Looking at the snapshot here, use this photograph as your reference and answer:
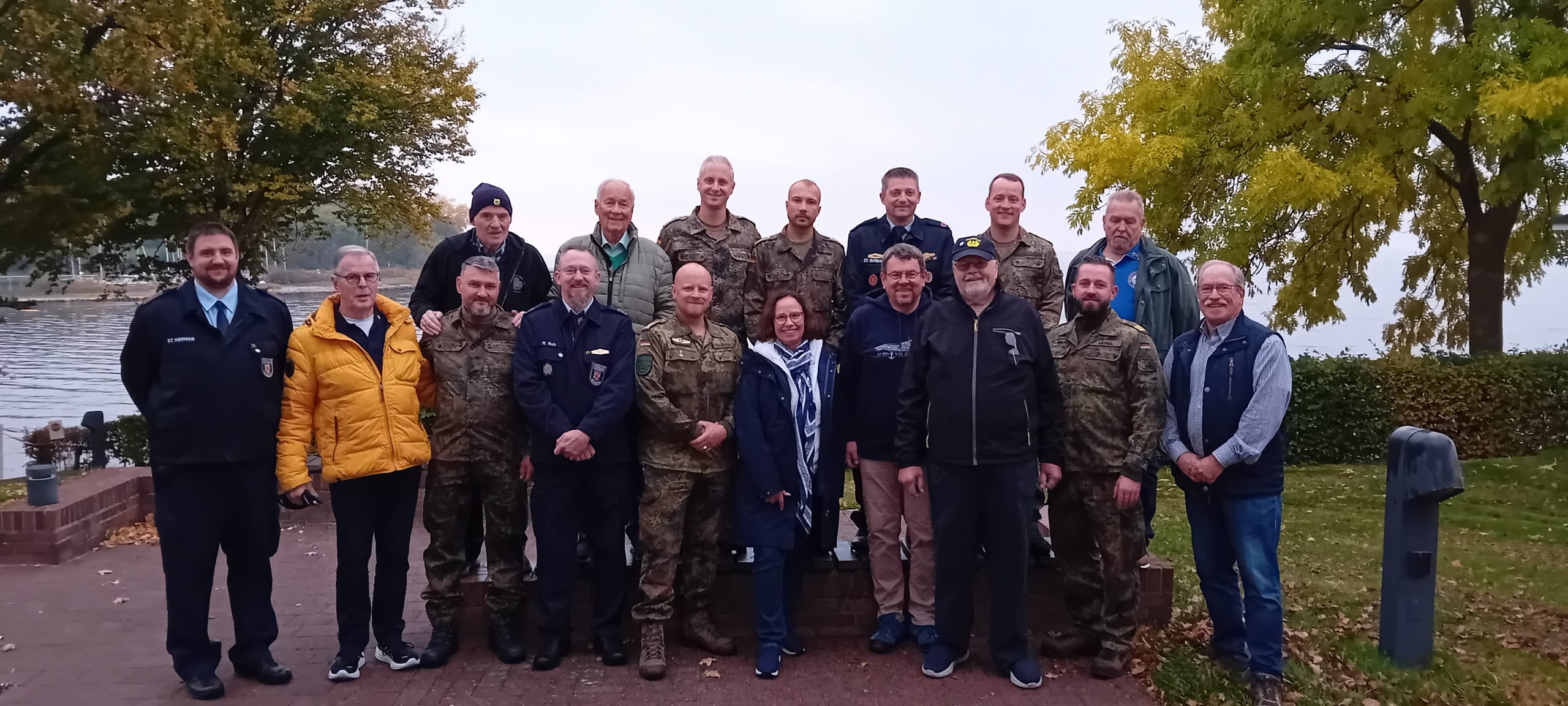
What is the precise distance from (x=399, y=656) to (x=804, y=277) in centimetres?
269

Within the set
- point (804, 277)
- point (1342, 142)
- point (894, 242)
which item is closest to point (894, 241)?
point (894, 242)

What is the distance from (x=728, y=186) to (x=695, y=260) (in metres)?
0.44

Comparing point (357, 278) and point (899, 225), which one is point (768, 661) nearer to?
point (899, 225)

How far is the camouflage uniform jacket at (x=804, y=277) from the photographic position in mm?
5043

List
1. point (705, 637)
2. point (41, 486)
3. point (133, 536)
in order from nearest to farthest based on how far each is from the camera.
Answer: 1. point (705, 637)
2. point (41, 486)
3. point (133, 536)

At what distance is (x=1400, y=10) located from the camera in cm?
1334

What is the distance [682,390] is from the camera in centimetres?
443

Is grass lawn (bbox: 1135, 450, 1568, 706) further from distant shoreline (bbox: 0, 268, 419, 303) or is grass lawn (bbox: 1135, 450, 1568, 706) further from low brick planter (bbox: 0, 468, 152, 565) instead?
distant shoreline (bbox: 0, 268, 419, 303)

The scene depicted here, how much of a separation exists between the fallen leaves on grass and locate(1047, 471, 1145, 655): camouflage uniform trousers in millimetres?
6676

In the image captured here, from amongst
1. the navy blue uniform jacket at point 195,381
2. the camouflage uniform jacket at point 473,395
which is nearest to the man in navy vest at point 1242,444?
the camouflage uniform jacket at point 473,395

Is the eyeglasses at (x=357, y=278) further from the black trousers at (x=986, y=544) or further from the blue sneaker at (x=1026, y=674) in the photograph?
the blue sneaker at (x=1026, y=674)

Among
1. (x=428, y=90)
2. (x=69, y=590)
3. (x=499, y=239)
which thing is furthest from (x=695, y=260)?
(x=428, y=90)

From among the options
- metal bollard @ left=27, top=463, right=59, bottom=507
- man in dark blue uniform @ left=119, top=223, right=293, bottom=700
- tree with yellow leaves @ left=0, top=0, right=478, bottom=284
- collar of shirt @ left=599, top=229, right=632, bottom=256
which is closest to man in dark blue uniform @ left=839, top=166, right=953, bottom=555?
collar of shirt @ left=599, top=229, right=632, bottom=256

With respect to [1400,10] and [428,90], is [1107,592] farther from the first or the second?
[428,90]
